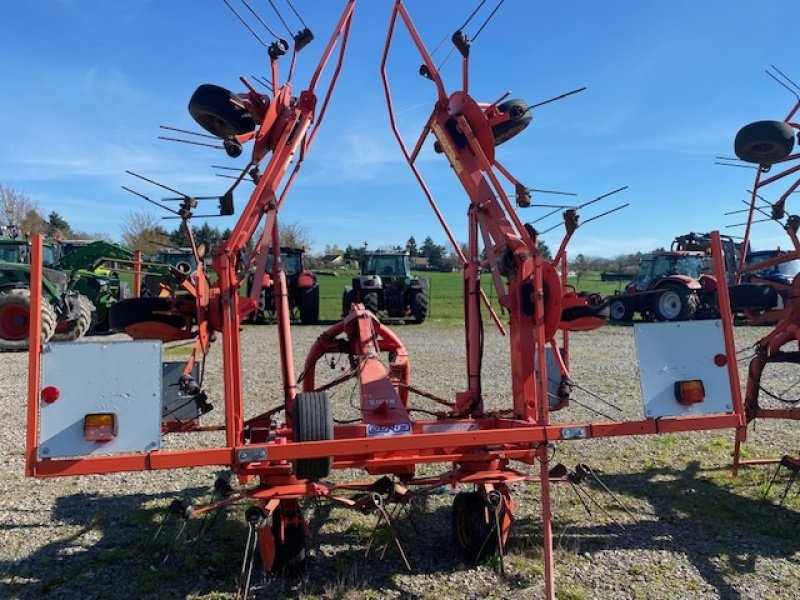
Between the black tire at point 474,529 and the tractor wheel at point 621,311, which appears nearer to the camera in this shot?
the black tire at point 474,529

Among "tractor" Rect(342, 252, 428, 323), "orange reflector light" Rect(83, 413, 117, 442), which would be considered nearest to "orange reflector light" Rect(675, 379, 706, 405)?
"orange reflector light" Rect(83, 413, 117, 442)

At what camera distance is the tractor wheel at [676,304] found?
19.6m

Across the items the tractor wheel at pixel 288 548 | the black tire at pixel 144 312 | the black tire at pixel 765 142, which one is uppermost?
the black tire at pixel 765 142

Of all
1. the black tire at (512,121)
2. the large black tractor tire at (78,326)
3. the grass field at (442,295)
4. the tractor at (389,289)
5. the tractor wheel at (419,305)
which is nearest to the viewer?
the black tire at (512,121)

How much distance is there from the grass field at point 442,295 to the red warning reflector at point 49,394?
14.4 meters

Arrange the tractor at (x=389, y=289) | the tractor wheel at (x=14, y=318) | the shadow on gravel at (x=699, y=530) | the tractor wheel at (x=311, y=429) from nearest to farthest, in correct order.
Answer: the tractor wheel at (x=311, y=429), the shadow on gravel at (x=699, y=530), the tractor wheel at (x=14, y=318), the tractor at (x=389, y=289)

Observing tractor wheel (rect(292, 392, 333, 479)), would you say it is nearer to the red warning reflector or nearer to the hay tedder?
the hay tedder

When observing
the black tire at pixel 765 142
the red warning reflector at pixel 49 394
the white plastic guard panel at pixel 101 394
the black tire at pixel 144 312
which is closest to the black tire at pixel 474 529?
the white plastic guard panel at pixel 101 394

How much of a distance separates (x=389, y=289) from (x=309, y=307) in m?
2.74

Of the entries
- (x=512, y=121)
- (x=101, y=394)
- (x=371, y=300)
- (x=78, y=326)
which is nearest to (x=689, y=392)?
(x=512, y=121)

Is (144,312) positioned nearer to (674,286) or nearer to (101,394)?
(101,394)

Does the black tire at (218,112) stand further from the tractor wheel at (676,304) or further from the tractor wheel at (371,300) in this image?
the tractor wheel at (676,304)

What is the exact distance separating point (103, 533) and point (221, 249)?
→ 2.35m

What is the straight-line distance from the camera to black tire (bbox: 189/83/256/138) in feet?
13.4
